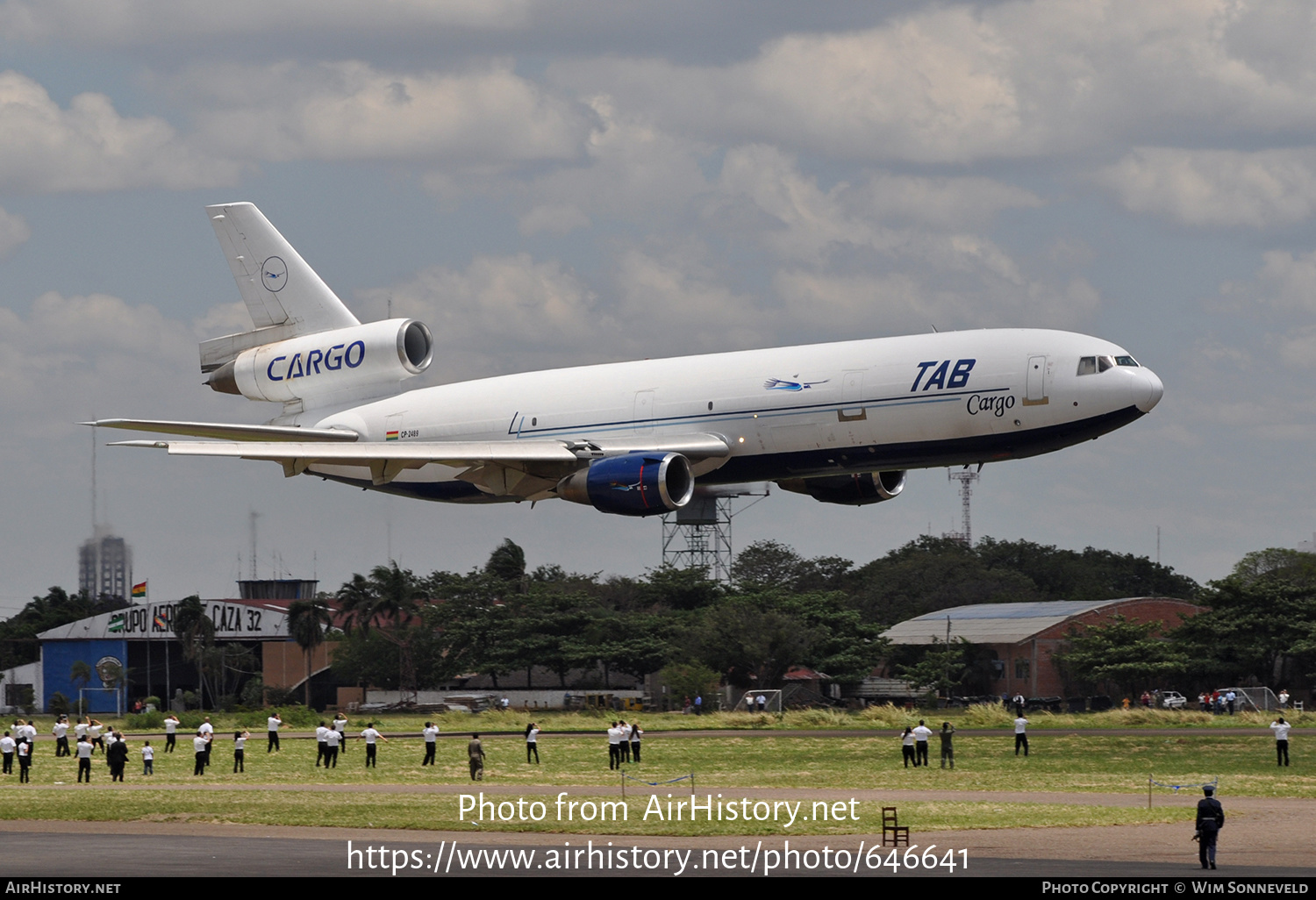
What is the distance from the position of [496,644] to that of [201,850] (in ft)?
270

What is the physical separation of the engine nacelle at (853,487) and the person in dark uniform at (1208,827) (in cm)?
2947

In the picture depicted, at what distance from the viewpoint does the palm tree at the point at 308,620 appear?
128 meters

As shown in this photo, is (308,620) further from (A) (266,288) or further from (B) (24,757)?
(B) (24,757)

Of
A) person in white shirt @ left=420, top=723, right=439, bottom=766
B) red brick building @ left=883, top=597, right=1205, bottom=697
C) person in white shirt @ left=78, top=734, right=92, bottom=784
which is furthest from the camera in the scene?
red brick building @ left=883, top=597, right=1205, bottom=697

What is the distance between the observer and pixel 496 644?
113m

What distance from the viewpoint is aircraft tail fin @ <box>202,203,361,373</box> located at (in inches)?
2559

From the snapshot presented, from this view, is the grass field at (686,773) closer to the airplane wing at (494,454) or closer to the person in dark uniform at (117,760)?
the person in dark uniform at (117,760)

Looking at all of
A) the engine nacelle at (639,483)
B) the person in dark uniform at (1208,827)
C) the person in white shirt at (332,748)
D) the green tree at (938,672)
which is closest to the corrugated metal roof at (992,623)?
the green tree at (938,672)

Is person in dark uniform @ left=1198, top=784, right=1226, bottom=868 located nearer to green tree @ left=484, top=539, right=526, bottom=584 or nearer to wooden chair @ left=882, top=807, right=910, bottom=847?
wooden chair @ left=882, top=807, right=910, bottom=847

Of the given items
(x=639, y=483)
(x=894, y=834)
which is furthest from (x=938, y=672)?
(x=894, y=834)

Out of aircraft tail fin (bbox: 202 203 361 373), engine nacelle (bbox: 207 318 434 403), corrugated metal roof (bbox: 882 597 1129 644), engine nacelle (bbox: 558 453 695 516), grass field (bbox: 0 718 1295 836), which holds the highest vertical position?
aircraft tail fin (bbox: 202 203 361 373)

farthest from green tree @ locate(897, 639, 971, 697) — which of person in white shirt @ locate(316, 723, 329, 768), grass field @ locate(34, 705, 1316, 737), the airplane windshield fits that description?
the airplane windshield

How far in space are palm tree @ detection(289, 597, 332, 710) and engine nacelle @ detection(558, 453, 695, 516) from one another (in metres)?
79.9

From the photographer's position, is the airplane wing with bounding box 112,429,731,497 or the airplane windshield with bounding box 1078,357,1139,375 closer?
the airplane windshield with bounding box 1078,357,1139,375
